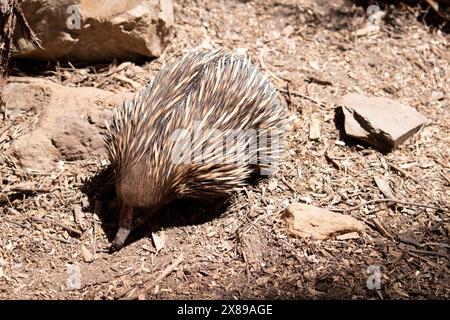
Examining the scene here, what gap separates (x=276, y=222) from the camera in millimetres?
3977

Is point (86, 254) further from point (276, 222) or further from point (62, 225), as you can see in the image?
point (276, 222)

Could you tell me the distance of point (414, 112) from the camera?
4680mm

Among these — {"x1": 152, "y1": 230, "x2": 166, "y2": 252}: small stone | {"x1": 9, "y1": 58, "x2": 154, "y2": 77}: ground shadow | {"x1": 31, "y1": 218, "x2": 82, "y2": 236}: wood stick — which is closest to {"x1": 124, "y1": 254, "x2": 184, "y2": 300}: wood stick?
{"x1": 152, "y1": 230, "x2": 166, "y2": 252}: small stone

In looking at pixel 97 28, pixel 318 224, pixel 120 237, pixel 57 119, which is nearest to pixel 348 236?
pixel 318 224

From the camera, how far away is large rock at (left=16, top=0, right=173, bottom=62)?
4.64 meters

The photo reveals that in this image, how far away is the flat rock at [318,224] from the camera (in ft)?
12.6

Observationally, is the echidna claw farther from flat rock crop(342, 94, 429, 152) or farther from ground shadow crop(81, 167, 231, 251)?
flat rock crop(342, 94, 429, 152)

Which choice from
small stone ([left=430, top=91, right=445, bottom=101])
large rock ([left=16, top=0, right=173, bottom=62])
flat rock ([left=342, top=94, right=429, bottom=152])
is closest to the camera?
flat rock ([left=342, top=94, right=429, bottom=152])

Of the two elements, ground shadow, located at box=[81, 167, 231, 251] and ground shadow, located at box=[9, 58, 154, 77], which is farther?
ground shadow, located at box=[9, 58, 154, 77]

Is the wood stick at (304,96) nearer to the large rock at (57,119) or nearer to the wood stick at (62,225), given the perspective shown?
the large rock at (57,119)

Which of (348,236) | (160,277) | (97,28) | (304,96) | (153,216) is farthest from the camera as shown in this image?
(304,96)

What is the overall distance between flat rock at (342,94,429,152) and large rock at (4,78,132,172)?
1662mm

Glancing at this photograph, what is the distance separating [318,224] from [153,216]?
1080mm
